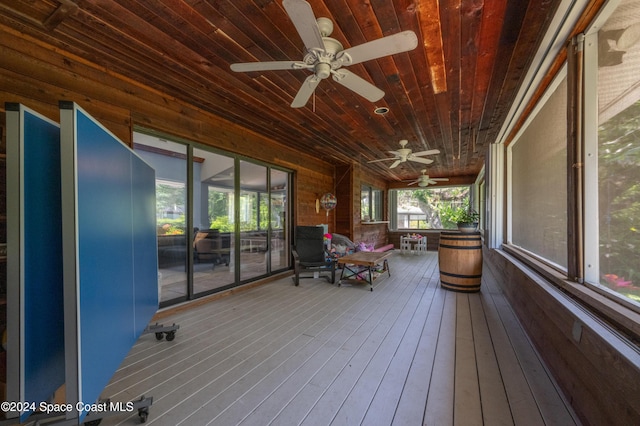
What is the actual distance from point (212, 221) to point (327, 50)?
2.82 meters

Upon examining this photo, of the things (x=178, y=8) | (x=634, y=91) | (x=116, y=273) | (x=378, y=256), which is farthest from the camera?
(x=378, y=256)

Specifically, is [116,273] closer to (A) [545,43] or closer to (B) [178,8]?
(B) [178,8]

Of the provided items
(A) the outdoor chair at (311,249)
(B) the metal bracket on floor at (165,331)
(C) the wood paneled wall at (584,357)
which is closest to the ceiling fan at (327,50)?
(C) the wood paneled wall at (584,357)

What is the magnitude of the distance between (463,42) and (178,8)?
208 centimetres

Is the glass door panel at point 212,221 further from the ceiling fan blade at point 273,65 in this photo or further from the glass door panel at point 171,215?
the ceiling fan blade at point 273,65

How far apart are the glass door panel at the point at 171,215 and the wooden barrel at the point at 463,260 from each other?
352cm

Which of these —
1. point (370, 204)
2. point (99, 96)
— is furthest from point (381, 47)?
point (370, 204)

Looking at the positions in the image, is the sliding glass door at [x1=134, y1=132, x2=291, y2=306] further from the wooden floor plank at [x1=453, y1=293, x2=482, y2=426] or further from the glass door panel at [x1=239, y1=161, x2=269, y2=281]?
the wooden floor plank at [x1=453, y1=293, x2=482, y2=426]

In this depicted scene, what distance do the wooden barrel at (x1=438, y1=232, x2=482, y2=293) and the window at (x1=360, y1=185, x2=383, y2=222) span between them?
3798mm

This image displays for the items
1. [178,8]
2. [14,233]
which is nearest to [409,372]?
[14,233]

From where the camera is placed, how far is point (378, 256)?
14.4ft

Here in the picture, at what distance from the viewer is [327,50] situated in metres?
1.77

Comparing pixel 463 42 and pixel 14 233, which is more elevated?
pixel 463 42

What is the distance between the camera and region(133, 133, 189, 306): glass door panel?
3148mm
